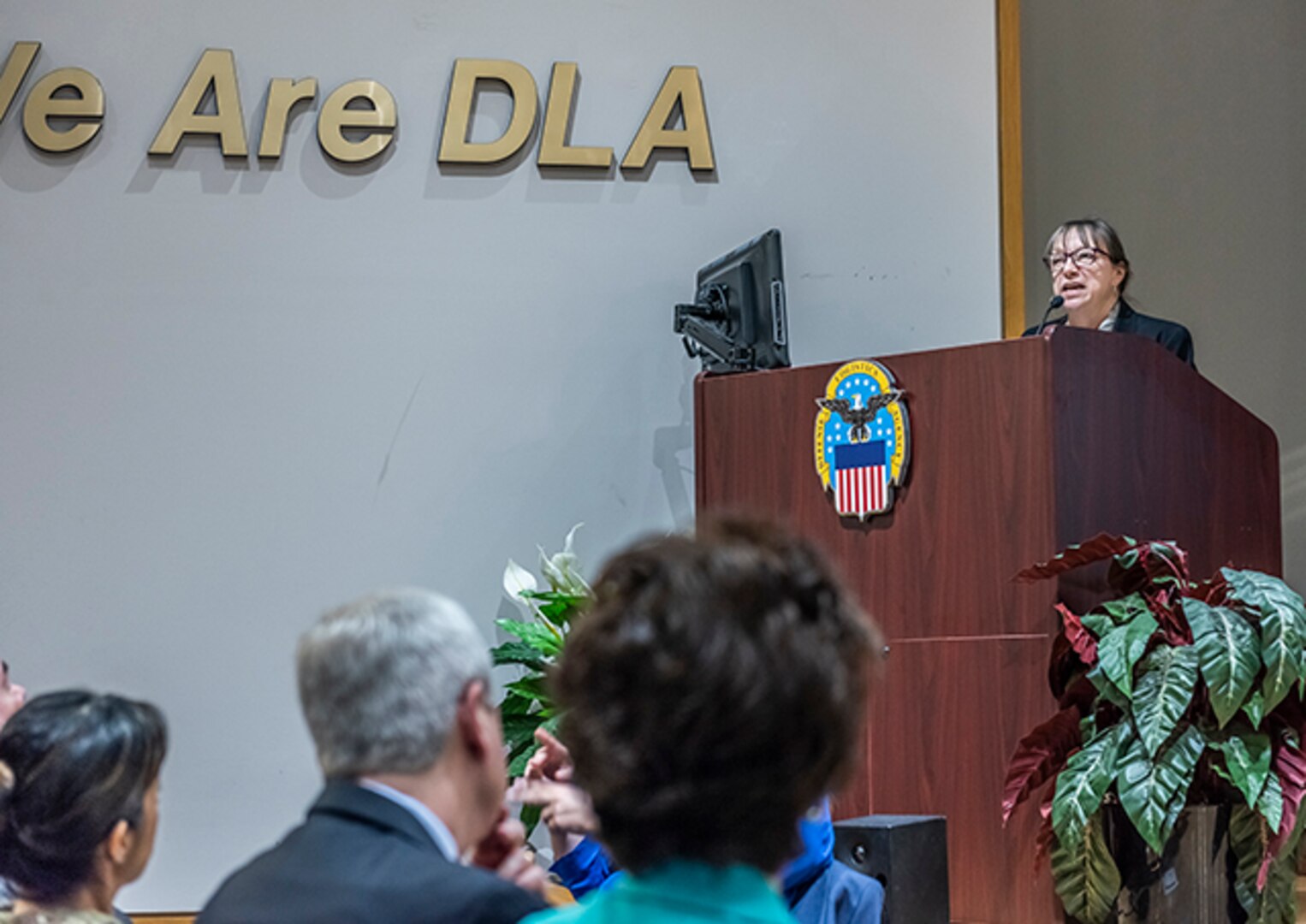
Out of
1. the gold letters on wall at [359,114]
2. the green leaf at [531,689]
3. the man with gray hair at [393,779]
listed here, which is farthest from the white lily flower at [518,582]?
the man with gray hair at [393,779]

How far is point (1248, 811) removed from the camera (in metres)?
3.34

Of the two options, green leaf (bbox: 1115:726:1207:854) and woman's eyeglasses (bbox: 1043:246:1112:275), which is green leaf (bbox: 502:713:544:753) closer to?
green leaf (bbox: 1115:726:1207:854)

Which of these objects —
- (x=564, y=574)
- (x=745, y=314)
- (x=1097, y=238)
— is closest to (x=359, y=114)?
(x=745, y=314)

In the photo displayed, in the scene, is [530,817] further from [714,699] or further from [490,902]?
[714,699]

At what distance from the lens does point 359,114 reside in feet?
16.8

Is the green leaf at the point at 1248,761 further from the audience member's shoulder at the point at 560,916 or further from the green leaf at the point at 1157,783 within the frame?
the audience member's shoulder at the point at 560,916

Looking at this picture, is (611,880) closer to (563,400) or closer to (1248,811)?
(1248,811)

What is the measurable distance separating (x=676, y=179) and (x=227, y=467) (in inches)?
68.7

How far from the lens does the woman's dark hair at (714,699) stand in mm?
958

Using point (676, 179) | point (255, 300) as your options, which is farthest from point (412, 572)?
point (676, 179)

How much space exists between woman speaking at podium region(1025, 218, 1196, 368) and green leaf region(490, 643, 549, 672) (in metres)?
1.69

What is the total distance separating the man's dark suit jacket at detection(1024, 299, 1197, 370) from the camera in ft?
13.7

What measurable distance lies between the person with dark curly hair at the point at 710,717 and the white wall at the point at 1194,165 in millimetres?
5245

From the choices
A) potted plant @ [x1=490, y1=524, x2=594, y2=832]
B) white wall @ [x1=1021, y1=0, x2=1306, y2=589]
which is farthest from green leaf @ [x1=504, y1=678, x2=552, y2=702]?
white wall @ [x1=1021, y1=0, x2=1306, y2=589]
